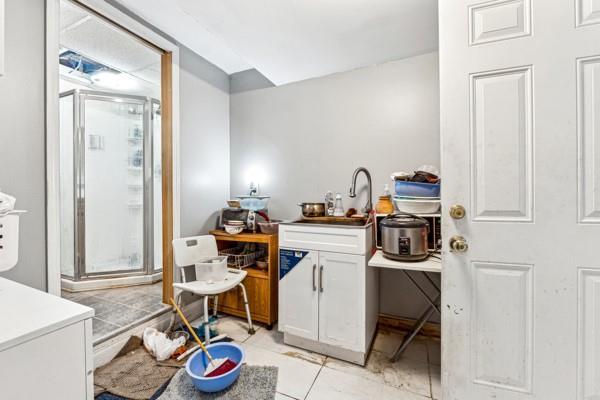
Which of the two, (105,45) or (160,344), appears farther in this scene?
(105,45)

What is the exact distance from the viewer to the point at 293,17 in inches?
67.1

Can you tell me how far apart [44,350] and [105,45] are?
9.04ft

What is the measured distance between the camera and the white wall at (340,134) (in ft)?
7.06

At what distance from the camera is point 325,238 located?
6.08ft

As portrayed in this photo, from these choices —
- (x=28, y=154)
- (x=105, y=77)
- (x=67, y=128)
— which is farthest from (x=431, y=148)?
(x=67, y=128)

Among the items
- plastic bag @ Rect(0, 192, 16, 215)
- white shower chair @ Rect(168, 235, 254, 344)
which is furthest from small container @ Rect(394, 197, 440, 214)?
plastic bag @ Rect(0, 192, 16, 215)

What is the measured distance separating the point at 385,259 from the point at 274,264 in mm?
1010

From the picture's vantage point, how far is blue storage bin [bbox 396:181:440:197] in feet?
5.68

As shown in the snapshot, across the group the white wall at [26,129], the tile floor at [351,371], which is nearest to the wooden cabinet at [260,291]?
the tile floor at [351,371]

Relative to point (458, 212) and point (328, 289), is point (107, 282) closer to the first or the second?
point (328, 289)

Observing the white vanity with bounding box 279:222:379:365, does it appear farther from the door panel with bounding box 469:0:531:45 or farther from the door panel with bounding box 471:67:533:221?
the door panel with bounding box 469:0:531:45

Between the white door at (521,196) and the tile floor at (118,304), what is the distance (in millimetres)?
2294

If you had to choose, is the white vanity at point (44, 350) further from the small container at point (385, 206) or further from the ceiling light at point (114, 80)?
the ceiling light at point (114, 80)

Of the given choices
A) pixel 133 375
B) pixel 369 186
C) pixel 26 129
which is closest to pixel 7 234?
pixel 26 129
